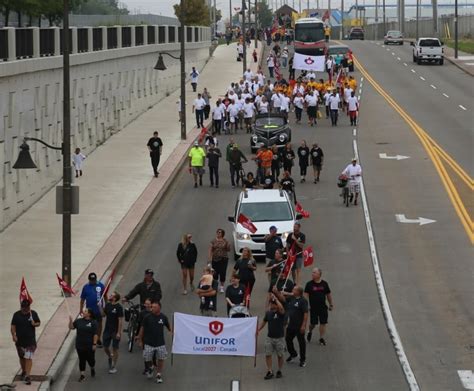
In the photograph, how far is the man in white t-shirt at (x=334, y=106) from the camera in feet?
160

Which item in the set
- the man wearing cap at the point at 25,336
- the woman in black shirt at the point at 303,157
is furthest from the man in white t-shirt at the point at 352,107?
the man wearing cap at the point at 25,336

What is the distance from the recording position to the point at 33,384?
59.4 feet

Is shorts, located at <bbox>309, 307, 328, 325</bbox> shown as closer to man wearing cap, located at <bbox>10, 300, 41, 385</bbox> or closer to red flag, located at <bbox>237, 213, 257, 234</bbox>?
man wearing cap, located at <bbox>10, 300, 41, 385</bbox>

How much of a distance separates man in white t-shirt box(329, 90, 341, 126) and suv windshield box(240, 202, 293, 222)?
2136 centimetres

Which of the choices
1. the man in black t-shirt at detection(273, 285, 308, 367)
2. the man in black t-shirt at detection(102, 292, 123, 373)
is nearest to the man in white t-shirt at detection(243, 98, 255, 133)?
the man in black t-shirt at detection(273, 285, 308, 367)

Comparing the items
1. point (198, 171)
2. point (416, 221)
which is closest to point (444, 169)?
point (198, 171)

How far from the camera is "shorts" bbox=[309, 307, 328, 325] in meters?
20.2

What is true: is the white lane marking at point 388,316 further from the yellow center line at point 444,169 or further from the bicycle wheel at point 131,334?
the bicycle wheel at point 131,334

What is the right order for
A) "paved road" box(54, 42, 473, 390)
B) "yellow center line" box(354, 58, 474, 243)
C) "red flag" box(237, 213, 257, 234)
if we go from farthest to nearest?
"yellow center line" box(354, 58, 474, 243) → "red flag" box(237, 213, 257, 234) → "paved road" box(54, 42, 473, 390)

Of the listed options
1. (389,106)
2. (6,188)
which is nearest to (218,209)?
(6,188)

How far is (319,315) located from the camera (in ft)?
66.5

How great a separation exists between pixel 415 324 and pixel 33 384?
721 cm

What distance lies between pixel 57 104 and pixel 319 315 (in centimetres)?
1898

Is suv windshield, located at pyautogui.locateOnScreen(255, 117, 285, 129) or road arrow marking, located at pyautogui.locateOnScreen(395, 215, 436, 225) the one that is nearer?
road arrow marking, located at pyautogui.locateOnScreen(395, 215, 436, 225)
